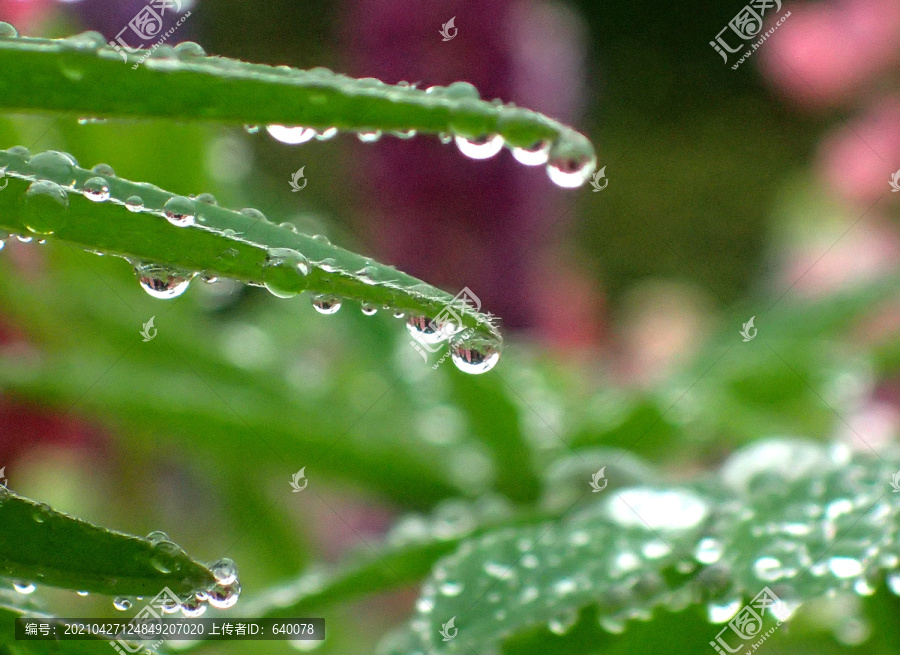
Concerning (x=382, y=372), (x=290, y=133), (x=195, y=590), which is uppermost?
(x=382, y=372)

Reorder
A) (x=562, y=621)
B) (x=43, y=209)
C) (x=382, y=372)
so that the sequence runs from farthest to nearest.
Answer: (x=382, y=372) → (x=562, y=621) → (x=43, y=209)

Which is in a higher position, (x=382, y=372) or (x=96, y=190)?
(x=382, y=372)

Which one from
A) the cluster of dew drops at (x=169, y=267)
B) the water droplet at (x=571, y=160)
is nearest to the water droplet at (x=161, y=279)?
the cluster of dew drops at (x=169, y=267)

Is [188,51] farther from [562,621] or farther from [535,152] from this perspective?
[562,621]

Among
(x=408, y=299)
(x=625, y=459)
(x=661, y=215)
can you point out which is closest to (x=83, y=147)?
(x=625, y=459)

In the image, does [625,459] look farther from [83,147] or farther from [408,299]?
[83,147]

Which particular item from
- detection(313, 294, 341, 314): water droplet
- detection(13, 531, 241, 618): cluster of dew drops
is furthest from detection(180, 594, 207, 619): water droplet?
detection(313, 294, 341, 314): water droplet

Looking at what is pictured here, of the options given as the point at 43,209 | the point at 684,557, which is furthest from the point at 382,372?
the point at 43,209
